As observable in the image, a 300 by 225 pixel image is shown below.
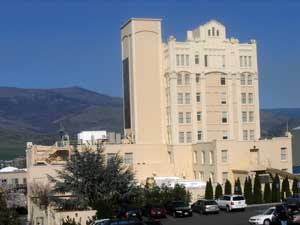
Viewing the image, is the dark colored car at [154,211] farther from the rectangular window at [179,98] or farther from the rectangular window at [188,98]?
the rectangular window at [188,98]

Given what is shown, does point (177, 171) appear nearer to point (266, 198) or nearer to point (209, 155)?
point (209, 155)

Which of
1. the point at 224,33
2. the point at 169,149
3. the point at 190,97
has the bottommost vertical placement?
the point at 169,149

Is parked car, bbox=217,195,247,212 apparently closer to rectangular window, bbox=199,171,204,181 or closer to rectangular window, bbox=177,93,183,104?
rectangular window, bbox=199,171,204,181

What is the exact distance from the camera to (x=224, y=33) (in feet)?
304

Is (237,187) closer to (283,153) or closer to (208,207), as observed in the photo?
(283,153)

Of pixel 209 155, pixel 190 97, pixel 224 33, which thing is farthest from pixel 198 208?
pixel 224 33

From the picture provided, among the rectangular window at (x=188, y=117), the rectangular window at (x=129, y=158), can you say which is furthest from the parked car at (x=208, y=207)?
the rectangular window at (x=188, y=117)

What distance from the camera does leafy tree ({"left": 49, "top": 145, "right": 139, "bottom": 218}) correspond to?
192ft

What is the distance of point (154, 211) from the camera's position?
57.5m

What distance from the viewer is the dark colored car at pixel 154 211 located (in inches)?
2265

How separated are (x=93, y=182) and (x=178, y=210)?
321 inches

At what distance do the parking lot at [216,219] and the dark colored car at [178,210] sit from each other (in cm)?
60

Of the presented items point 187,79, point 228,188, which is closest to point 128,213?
point 228,188

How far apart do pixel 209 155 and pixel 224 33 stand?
20.6 metres
